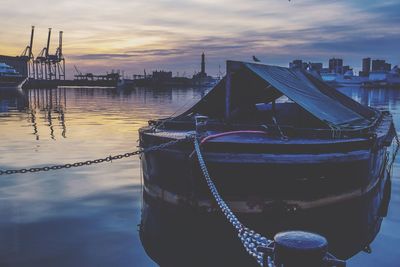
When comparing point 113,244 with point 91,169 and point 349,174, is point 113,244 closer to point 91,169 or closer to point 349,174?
point 349,174

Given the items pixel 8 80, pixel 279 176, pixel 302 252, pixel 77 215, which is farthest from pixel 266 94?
pixel 8 80

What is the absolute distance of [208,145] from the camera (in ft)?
30.5

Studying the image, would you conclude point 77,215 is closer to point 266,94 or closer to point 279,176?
point 279,176

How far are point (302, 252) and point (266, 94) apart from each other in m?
10.1

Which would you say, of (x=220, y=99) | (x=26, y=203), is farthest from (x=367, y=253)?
(x=26, y=203)

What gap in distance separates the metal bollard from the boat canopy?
715cm

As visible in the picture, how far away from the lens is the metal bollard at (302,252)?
3727 mm

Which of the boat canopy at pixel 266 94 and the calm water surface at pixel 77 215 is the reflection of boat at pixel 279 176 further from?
the calm water surface at pixel 77 215

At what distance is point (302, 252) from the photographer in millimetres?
3729

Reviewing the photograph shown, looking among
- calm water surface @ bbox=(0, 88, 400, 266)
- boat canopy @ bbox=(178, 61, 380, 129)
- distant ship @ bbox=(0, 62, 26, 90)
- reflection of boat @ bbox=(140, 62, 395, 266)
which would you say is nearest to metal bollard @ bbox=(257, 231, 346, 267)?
calm water surface @ bbox=(0, 88, 400, 266)

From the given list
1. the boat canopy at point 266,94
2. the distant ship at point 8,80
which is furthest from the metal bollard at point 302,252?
the distant ship at point 8,80

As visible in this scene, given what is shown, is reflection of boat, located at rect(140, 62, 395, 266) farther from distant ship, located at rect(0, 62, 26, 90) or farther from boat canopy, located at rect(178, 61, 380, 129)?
distant ship, located at rect(0, 62, 26, 90)

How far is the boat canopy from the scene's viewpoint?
37.4 ft

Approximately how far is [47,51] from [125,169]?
146m
